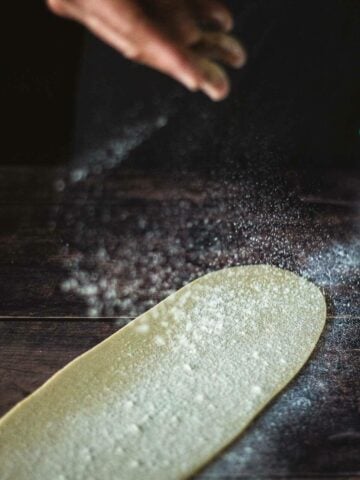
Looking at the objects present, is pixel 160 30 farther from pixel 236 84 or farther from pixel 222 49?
pixel 236 84

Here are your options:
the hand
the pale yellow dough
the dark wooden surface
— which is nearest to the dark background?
the dark wooden surface

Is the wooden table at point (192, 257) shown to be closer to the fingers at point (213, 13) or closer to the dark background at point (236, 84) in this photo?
the dark background at point (236, 84)

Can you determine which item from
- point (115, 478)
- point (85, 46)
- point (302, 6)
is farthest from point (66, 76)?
point (115, 478)

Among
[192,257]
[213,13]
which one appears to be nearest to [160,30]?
[213,13]

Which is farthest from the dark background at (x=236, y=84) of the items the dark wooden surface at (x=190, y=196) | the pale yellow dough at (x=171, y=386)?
the pale yellow dough at (x=171, y=386)

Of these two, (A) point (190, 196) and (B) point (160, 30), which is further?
(A) point (190, 196)

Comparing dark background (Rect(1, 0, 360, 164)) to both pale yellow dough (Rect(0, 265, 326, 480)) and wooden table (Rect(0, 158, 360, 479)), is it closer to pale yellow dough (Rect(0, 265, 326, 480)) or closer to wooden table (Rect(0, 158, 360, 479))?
wooden table (Rect(0, 158, 360, 479))

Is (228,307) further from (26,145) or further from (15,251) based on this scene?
(26,145)
